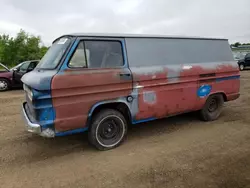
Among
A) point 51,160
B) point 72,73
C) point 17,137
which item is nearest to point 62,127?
point 51,160

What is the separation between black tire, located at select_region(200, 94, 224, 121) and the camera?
574 cm

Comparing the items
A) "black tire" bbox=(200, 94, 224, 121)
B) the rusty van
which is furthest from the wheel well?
"black tire" bbox=(200, 94, 224, 121)

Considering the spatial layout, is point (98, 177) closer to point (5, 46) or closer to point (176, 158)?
point (176, 158)

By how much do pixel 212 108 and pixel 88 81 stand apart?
357 cm

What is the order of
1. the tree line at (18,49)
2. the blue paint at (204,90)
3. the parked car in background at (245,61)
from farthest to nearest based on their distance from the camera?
the tree line at (18,49) → the parked car in background at (245,61) → the blue paint at (204,90)

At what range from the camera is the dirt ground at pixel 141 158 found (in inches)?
131

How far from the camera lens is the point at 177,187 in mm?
3131

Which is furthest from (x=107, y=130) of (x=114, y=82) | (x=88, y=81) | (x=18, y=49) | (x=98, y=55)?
(x=18, y=49)

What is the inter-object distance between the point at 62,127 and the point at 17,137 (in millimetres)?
1749

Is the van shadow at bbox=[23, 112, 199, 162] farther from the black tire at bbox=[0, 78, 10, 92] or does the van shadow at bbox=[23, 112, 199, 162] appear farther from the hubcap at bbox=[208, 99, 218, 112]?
the black tire at bbox=[0, 78, 10, 92]

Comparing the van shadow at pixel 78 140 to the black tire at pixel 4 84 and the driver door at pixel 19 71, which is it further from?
the black tire at pixel 4 84

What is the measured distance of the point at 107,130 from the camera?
441 centimetres

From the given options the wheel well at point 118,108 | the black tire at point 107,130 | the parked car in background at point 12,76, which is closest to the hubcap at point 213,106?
the wheel well at point 118,108

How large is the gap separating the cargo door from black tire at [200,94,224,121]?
2.40 m
